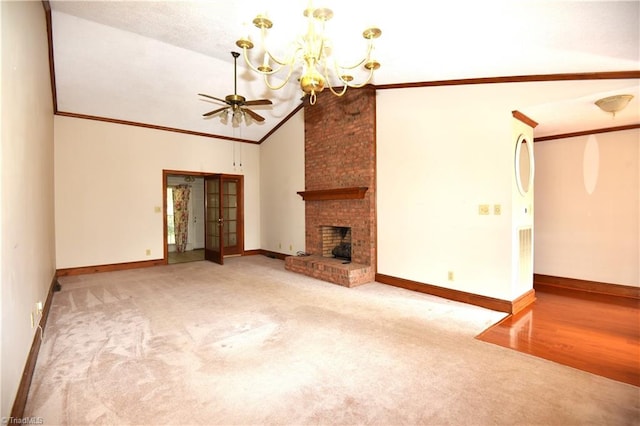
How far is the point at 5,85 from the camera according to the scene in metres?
1.80

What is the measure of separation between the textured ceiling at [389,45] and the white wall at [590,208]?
382 millimetres

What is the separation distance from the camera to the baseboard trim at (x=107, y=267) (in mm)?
5414

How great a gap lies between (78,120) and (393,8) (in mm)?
5593

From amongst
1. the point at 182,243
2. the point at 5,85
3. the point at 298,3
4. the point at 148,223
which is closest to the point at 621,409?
the point at 298,3

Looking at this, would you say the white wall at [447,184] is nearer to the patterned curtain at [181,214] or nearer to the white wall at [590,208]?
the white wall at [590,208]

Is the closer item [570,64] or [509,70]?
[570,64]

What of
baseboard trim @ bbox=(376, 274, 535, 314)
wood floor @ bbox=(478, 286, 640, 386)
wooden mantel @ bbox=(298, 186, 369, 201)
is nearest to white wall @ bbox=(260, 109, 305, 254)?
wooden mantel @ bbox=(298, 186, 369, 201)

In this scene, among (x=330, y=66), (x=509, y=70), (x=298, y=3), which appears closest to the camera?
(x=298, y=3)

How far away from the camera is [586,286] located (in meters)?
4.62

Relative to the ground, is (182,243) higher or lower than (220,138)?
lower

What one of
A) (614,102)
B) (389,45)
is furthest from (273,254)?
(614,102)

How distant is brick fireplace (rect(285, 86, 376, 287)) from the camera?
5.00 metres

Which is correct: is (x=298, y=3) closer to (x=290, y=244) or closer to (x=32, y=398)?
(x=32, y=398)

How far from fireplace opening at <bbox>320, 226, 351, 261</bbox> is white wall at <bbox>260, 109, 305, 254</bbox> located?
64 cm
